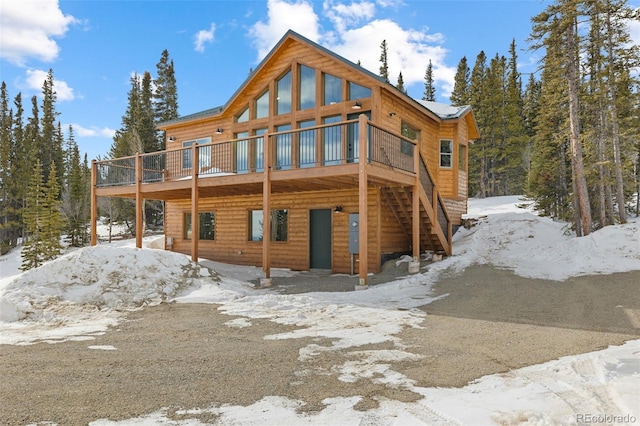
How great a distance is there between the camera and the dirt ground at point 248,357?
142 inches

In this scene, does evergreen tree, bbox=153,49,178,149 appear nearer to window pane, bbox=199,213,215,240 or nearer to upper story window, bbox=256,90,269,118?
window pane, bbox=199,213,215,240

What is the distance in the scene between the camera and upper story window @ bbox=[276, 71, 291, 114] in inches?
555

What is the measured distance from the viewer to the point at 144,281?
362 inches

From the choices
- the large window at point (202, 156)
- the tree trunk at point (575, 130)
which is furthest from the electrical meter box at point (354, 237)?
the tree trunk at point (575, 130)

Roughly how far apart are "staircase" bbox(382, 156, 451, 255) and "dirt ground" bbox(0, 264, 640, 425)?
431cm

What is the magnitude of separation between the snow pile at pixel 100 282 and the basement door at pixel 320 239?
4.06 m

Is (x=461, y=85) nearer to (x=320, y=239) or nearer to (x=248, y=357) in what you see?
(x=320, y=239)

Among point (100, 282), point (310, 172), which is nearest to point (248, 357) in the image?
point (100, 282)

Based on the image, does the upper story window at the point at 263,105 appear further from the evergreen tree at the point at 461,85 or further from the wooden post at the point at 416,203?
the evergreen tree at the point at 461,85

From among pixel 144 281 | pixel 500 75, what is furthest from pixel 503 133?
pixel 144 281

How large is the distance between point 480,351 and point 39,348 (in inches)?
240

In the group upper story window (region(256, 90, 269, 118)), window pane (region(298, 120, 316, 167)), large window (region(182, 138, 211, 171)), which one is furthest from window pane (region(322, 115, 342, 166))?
large window (region(182, 138, 211, 171))

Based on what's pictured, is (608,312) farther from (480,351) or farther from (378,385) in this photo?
(378,385)

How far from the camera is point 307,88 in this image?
45.1 feet
